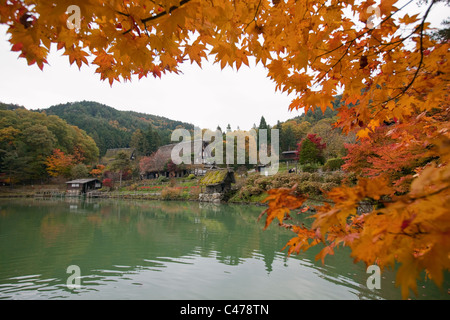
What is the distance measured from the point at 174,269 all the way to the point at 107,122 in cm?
7377

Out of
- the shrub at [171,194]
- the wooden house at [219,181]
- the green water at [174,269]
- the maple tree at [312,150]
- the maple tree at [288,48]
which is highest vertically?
the maple tree at [312,150]

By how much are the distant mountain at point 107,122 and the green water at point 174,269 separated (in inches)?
1701

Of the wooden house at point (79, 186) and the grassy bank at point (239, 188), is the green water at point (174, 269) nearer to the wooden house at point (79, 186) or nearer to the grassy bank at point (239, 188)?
the grassy bank at point (239, 188)

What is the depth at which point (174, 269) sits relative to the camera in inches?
191

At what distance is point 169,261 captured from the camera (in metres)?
5.38

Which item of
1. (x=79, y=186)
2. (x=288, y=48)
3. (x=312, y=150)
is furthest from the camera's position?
(x=79, y=186)

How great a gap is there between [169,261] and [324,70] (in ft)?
17.6

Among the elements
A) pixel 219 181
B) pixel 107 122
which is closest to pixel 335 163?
pixel 219 181

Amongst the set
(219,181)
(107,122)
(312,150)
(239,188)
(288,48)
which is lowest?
(239,188)

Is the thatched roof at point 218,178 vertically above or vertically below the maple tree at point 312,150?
below

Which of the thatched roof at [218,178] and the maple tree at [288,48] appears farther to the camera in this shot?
the thatched roof at [218,178]

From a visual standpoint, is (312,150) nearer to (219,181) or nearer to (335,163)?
(335,163)

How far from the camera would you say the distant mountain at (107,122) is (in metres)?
55.0

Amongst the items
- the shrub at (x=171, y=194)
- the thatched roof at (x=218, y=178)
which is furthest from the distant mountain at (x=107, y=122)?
the thatched roof at (x=218, y=178)
